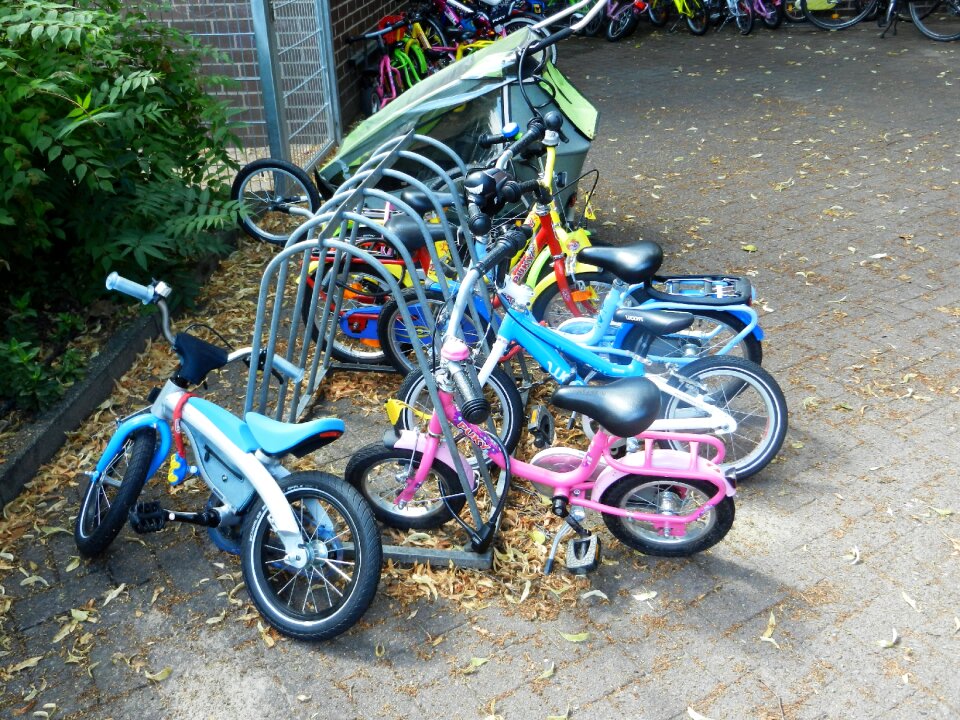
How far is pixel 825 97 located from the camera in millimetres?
10008

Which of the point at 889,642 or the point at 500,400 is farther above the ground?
the point at 500,400

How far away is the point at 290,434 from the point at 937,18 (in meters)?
13.3

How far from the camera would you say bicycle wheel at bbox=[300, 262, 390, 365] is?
16.3 feet

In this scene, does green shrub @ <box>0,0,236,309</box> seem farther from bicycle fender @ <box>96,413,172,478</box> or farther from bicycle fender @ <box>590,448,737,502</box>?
bicycle fender @ <box>590,448,737,502</box>

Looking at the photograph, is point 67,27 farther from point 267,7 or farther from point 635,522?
point 635,522

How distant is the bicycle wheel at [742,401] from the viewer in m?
3.93

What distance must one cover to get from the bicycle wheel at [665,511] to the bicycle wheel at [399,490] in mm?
622

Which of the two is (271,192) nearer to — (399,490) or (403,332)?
(403,332)

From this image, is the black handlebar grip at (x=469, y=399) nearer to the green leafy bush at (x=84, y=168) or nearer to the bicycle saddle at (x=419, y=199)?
the bicycle saddle at (x=419, y=199)

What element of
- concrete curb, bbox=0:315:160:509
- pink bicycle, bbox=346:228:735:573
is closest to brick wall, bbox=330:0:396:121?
concrete curb, bbox=0:315:160:509

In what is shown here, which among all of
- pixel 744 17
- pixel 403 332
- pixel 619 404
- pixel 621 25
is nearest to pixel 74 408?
pixel 403 332

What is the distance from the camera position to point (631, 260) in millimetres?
4055

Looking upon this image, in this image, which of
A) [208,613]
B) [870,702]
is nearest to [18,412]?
[208,613]

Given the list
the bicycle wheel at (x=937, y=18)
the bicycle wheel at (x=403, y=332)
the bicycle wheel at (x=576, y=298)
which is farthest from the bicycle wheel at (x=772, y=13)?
the bicycle wheel at (x=403, y=332)
